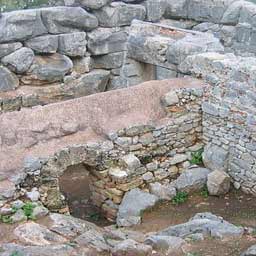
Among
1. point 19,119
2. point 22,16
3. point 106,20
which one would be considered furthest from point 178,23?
point 19,119

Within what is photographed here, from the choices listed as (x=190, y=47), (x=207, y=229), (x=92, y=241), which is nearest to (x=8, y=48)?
(x=190, y=47)

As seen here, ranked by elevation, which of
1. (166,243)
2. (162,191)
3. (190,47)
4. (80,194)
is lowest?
(80,194)

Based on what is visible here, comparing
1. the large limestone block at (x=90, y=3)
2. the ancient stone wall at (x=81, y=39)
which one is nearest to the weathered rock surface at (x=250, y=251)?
the ancient stone wall at (x=81, y=39)

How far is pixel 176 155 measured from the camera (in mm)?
11352

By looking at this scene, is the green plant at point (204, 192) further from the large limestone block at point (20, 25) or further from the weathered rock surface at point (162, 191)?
the large limestone block at point (20, 25)

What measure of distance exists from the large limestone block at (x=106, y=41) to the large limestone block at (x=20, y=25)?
1.46 m

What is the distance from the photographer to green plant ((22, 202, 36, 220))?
893 cm

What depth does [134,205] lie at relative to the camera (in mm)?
10383

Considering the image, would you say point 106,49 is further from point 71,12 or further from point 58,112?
point 58,112

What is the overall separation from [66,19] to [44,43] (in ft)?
2.90

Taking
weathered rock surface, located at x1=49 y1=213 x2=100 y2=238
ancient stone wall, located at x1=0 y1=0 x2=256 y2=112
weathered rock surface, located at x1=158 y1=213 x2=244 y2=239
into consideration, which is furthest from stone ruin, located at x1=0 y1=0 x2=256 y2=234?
ancient stone wall, located at x1=0 y1=0 x2=256 y2=112

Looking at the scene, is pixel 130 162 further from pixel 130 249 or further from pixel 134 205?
pixel 130 249

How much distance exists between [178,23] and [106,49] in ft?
7.31

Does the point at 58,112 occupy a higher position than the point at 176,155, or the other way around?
the point at 58,112
